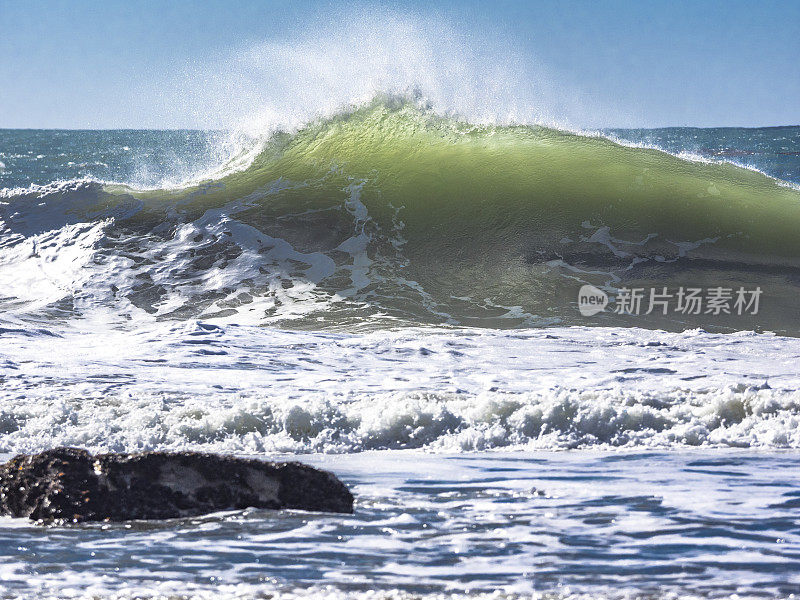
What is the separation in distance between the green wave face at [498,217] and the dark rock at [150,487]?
6.74 metres

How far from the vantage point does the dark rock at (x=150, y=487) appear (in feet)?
12.4

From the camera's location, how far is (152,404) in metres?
6.42

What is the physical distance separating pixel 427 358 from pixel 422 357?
6 cm

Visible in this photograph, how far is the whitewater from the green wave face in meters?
0.06

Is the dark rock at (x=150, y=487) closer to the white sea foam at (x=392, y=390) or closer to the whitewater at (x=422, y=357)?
the whitewater at (x=422, y=357)

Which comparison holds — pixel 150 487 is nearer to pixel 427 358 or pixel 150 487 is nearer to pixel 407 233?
pixel 427 358

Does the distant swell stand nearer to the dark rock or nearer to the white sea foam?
the white sea foam

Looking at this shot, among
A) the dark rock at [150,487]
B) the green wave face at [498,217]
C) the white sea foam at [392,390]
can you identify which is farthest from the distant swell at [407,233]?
the dark rock at [150,487]

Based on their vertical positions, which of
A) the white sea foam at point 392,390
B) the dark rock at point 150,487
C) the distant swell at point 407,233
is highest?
the distant swell at point 407,233

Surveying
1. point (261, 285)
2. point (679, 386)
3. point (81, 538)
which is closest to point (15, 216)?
point (261, 285)

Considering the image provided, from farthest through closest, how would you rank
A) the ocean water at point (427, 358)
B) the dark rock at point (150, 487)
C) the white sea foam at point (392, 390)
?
the white sea foam at point (392, 390), the dark rock at point (150, 487), the ocean water at point (427, 358)

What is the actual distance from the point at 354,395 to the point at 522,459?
1.83 metres

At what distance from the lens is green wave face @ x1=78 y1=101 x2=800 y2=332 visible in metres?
11.8

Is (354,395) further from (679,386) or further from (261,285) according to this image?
(261,285)
